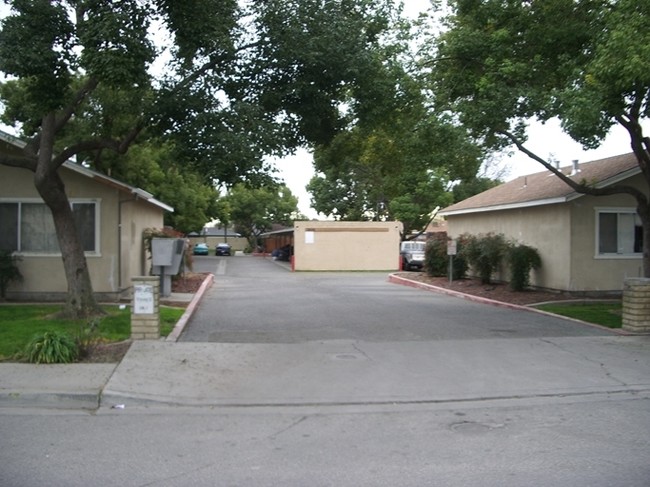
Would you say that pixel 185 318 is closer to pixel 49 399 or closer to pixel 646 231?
pixel 49 399

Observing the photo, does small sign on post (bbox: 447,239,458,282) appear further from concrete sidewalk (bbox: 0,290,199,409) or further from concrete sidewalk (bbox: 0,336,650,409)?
concrete sidewalk (bbox: 0,290,199,409)

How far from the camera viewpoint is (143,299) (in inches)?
411

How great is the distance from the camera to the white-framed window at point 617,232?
17.9 metres

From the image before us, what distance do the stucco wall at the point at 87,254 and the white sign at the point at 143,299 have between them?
219 inches

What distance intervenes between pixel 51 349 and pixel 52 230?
7217 mm

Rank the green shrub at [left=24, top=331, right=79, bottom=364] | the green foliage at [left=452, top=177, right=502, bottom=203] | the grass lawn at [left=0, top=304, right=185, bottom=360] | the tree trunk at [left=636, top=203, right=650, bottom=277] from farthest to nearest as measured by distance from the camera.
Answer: the green foliage at [left=452, top=177, right=502, bottom=203] < the tree trunk at [left=636, top=203, right=650, bottom=277] < the grass lawn at [left=0, top=304, right=185, bottom=360] < the green shrub at [left=24, top=331, right=79, bottom=364]

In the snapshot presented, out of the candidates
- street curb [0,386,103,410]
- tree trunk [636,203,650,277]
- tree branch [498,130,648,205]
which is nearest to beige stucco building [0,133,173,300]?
street curb [0,386,103,410]

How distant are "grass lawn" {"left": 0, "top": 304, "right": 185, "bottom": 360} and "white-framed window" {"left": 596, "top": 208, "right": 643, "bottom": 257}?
1166cm

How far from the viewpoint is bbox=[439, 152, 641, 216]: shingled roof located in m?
17.3

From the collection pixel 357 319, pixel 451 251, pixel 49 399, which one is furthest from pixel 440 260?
pixel 49 399

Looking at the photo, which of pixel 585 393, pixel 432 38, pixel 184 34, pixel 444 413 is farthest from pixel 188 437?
pixel 432 38

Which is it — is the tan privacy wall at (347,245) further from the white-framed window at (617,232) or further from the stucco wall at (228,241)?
the stucco wall at (228,241)

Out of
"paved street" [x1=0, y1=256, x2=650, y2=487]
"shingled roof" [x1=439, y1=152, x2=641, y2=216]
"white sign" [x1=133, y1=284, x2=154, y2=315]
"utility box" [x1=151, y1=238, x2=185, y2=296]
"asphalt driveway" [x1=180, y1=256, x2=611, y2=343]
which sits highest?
"shingled roof" [x1=439, y1=152, x2=641, y2=216]

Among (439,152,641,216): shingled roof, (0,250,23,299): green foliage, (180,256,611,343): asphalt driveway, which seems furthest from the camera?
(439,152,641,216): shingled roof
